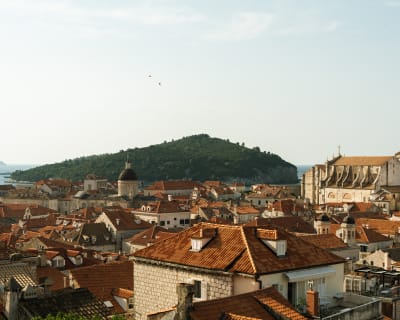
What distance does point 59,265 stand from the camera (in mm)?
38594

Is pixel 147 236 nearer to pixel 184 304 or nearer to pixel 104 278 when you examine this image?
pixel 104 278

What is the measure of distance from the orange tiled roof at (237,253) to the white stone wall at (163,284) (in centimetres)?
30

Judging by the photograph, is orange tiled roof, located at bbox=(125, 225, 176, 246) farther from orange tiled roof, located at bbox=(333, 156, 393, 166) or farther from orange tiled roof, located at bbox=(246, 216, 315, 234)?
orange tiled roof, located at bbox=(333, 156, 393, 166)

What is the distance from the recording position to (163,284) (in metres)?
20.0

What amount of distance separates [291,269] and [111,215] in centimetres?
5301

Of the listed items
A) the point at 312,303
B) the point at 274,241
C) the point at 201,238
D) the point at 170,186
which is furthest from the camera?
the point at 170,186

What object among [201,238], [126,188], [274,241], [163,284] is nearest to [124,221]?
[126,188]

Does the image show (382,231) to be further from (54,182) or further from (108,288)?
(54,182)

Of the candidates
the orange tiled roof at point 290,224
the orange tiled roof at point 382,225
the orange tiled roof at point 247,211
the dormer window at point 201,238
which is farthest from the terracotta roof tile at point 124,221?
the dormer window at point 201,238

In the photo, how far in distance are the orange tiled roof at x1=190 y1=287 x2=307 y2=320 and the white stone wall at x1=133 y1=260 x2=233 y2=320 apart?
179 centimetres

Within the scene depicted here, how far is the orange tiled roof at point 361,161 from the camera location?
110725 mm

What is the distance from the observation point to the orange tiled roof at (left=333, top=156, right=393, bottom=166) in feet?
363

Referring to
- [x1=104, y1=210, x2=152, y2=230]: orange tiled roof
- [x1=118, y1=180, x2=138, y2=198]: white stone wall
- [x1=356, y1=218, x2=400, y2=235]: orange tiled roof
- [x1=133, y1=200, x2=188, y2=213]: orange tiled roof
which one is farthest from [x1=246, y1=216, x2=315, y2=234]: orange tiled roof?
[x1=118, y1=180, x2=138, y2=198]: white stone wall

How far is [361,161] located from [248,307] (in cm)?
10440
